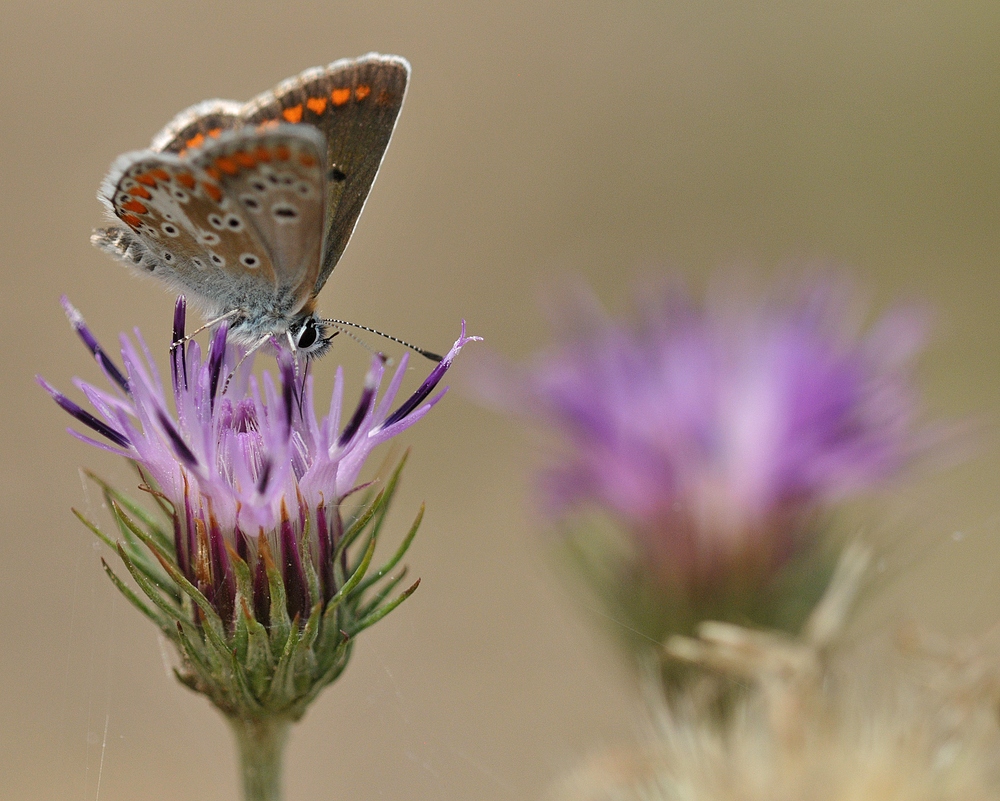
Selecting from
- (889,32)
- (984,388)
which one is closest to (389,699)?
(984,388)

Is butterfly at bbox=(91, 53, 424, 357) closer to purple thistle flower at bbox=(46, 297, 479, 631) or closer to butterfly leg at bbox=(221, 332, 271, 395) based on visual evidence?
butterfly leg at bbox=(221, 332, 271, 395)

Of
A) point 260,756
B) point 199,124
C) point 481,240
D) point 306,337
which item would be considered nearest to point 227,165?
point 306,337

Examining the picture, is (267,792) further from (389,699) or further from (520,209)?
(520,209)

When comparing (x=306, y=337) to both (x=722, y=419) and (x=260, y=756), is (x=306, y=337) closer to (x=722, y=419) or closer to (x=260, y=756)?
(x=260, y=756)

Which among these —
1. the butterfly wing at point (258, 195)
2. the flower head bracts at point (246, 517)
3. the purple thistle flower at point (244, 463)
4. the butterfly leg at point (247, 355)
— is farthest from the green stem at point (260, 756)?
the butterfly wing at point (258, 195)

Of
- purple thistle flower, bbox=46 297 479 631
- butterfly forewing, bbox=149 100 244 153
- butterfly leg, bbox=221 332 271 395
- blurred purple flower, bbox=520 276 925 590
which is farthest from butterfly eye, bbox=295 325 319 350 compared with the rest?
blurred purple flower, bbox=520 276 925 590

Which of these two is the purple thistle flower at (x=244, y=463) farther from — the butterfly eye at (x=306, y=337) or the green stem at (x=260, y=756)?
the butterfly eye at (x=306, y=337)
